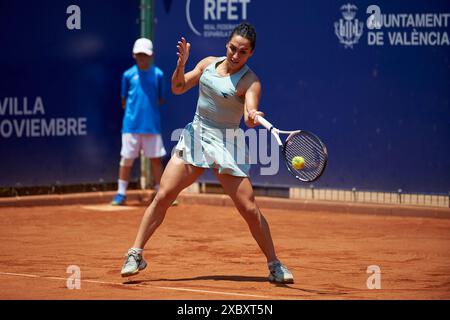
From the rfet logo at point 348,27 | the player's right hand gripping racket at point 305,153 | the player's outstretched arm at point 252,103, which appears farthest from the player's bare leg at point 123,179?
the player's right hand gripping racket at point 305,153

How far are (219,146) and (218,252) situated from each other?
192cm

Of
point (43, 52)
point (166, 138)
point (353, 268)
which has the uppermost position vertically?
point (43, 52)

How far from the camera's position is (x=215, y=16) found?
41.6ft

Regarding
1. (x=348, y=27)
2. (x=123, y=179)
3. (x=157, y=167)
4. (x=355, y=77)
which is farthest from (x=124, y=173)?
(x=348, y=27)

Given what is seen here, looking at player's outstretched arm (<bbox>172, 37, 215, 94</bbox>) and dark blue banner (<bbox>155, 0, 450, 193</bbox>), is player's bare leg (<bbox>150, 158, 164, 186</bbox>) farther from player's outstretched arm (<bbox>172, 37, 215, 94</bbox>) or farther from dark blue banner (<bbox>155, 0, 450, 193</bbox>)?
player's outstretched arm (<bbox>172, 37, 215, 94</bbox>)

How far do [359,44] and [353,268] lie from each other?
163 inches

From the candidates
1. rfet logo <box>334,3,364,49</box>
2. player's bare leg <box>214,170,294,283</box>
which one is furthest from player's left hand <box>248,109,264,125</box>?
rfet logo <box>334,3,364,49</box>

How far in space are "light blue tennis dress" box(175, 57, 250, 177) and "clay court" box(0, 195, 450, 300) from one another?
2.86 ft

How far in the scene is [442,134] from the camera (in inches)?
448

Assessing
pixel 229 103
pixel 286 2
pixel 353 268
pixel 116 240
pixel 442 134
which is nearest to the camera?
pixel 229 103

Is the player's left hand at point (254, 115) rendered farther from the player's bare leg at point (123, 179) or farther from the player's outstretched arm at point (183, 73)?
the player's bare leg at point (123, 179)
